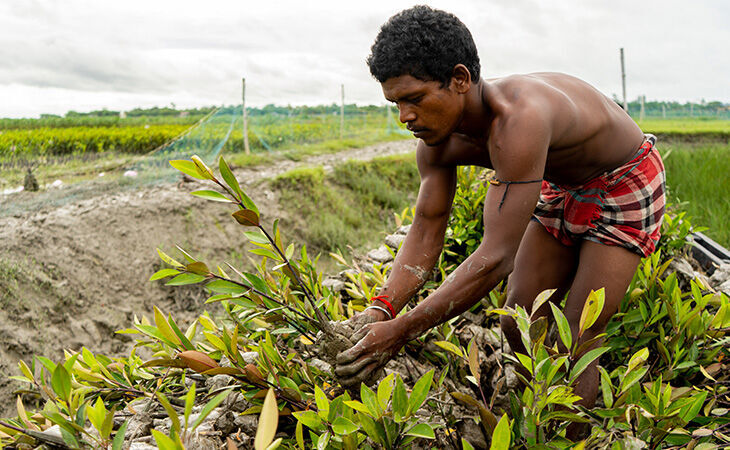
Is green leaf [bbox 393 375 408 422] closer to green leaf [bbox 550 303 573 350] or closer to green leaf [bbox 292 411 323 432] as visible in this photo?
green leaf [bbox 292 411 323 432]

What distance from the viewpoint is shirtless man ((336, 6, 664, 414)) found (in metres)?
1.61

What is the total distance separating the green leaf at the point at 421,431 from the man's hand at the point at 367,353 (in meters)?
0.26

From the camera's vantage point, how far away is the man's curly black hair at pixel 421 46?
161cm

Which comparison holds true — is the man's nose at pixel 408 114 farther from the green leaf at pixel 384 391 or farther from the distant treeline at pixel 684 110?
the distant treeline at pixel 684 110

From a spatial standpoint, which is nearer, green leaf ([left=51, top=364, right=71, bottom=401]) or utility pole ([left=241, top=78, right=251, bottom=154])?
green leaf ([left=51, top=364, right=71, bottom=401])

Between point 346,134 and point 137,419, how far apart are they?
1485cm

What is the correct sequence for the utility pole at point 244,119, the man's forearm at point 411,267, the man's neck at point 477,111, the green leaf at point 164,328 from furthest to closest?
the utility pole at point 244,119 → the man's forearm at point 411,267 → the man's neck at point 477,111 → the green leaf at point 164,328

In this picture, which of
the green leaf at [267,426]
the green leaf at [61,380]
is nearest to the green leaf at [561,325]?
the green leaf at [267,426]

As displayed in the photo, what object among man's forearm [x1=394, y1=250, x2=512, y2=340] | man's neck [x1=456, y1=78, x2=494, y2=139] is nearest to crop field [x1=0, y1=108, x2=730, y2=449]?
man's forearm [x1=394, y1=250, x2=512, y2=340]

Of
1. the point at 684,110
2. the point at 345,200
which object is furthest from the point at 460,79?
the point at 684,110

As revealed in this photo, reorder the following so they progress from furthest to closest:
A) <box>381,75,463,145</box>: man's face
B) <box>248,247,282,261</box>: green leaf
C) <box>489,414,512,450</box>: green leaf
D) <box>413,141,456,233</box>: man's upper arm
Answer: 1. <box>413,141,456,233</box>: man's upper arm
2. <box>381,75,463,145</box>: man's face
3. <box>248,247,282,261</box>: green leaf
4. <box>489,414,512,450</box>: green leaf

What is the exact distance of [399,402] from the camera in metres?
1.22

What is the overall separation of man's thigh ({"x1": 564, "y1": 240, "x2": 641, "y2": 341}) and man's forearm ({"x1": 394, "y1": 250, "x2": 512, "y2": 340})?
57 cm

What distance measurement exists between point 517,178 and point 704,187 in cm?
519
